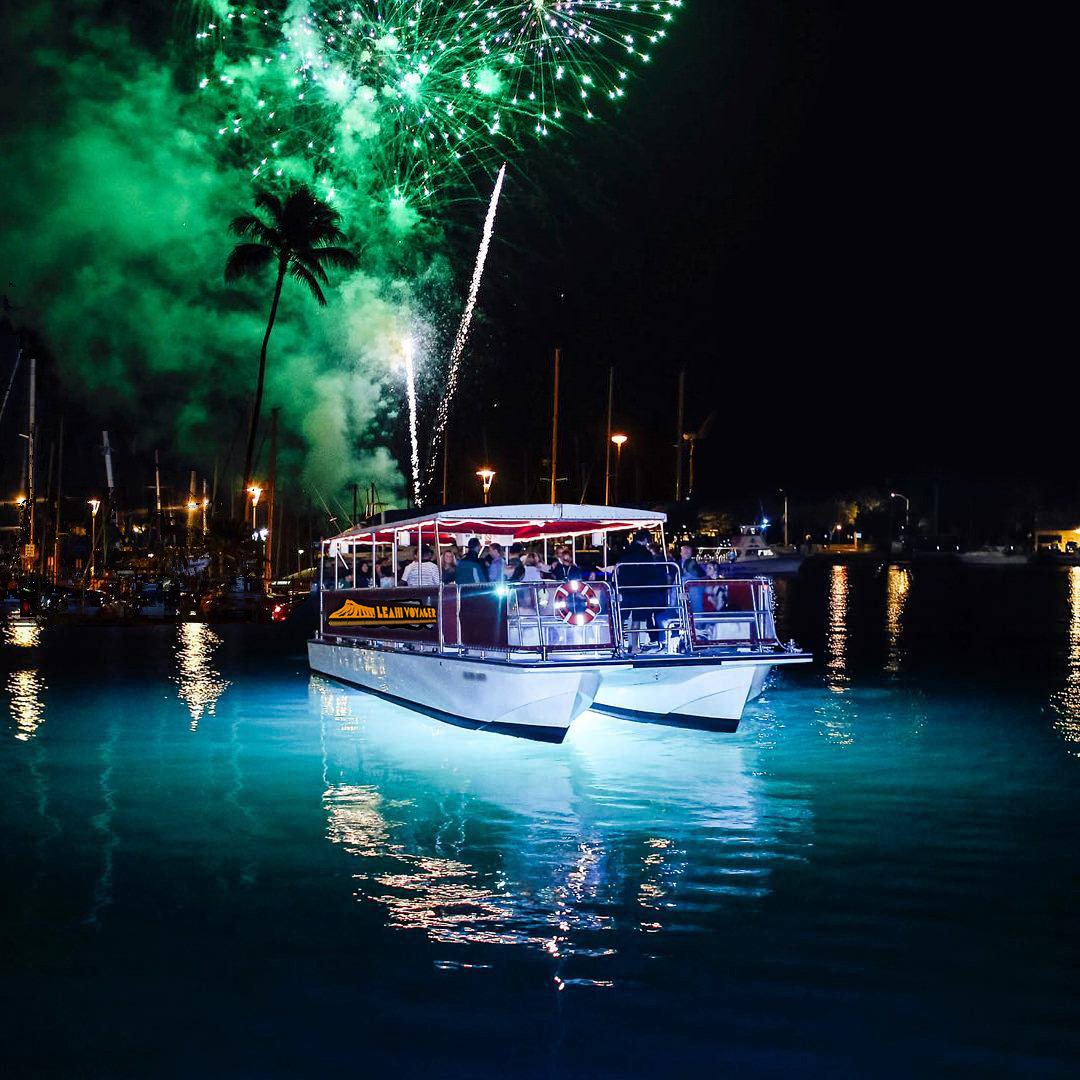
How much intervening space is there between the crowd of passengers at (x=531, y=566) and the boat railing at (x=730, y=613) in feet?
0.58

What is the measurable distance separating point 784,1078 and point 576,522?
591 inches

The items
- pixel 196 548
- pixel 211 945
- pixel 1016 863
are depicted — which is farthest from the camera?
pixel 196 548

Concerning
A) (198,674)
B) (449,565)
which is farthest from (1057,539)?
(449,565)

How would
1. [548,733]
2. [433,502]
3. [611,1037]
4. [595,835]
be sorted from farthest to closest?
[433,502] < [548,733] < [595,835] < [611,1037]

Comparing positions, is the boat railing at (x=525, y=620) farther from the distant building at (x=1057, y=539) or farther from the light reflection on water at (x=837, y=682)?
the distant building at (x=1057, y=539)

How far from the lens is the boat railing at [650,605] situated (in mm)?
18562

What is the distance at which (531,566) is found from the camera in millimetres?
20656

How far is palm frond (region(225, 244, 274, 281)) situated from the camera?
57531 mm

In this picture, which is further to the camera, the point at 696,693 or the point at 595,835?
the point at 696,693

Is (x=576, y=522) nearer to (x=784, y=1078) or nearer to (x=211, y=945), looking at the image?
(x=211, y=945)

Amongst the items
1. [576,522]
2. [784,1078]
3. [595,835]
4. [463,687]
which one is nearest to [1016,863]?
[595,835]

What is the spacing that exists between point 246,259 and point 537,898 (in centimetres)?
5091

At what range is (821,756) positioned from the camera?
18.0 meters

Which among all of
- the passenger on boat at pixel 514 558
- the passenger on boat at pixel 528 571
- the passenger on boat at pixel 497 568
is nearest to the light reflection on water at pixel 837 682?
the passenger on boat at pixel 528 571
